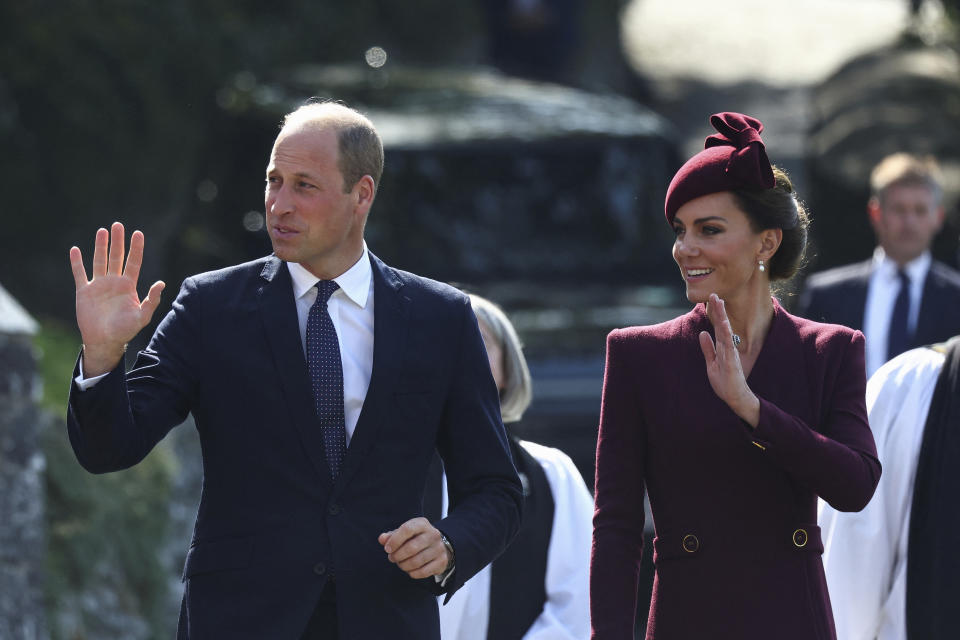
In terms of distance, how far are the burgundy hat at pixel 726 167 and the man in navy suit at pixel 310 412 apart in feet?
1.99

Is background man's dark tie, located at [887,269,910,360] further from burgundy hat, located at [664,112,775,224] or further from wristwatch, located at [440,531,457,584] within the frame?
wristwatch, located at [440,531,457,584]

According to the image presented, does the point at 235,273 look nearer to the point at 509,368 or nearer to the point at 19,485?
the point at 509,368

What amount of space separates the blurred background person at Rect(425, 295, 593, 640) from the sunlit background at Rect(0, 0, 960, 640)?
90 cm

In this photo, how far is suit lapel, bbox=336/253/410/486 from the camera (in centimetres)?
357

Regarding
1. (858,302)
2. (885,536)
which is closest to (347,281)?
(885,536)

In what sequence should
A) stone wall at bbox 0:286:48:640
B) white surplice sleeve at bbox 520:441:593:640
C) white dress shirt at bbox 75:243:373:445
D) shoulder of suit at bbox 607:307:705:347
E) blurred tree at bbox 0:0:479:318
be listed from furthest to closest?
1. blurred tree at bbox 0:0:479:318
2. stone wall at bbox 0:286:48:640
3. white surplice sleeve at bbox 520:441:593:640
4. shoulder of suit at bbox 607:307:705:347
5. white dress shirt at bbox 75:243:373:445

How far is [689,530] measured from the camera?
3.76 m

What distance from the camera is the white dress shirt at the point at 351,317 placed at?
144 inches

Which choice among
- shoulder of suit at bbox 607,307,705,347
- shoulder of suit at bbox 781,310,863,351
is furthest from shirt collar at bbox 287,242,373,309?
shoulder of suit at bbox 781,310,863,351

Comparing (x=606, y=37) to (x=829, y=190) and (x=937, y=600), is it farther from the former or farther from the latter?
(x=937, y=600)

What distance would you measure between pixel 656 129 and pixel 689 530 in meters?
5.93

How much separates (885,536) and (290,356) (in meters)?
1.70

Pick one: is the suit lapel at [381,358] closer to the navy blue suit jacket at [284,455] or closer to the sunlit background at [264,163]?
the navy blue suit jacket at [284,455]

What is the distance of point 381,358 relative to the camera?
12.0 ft
